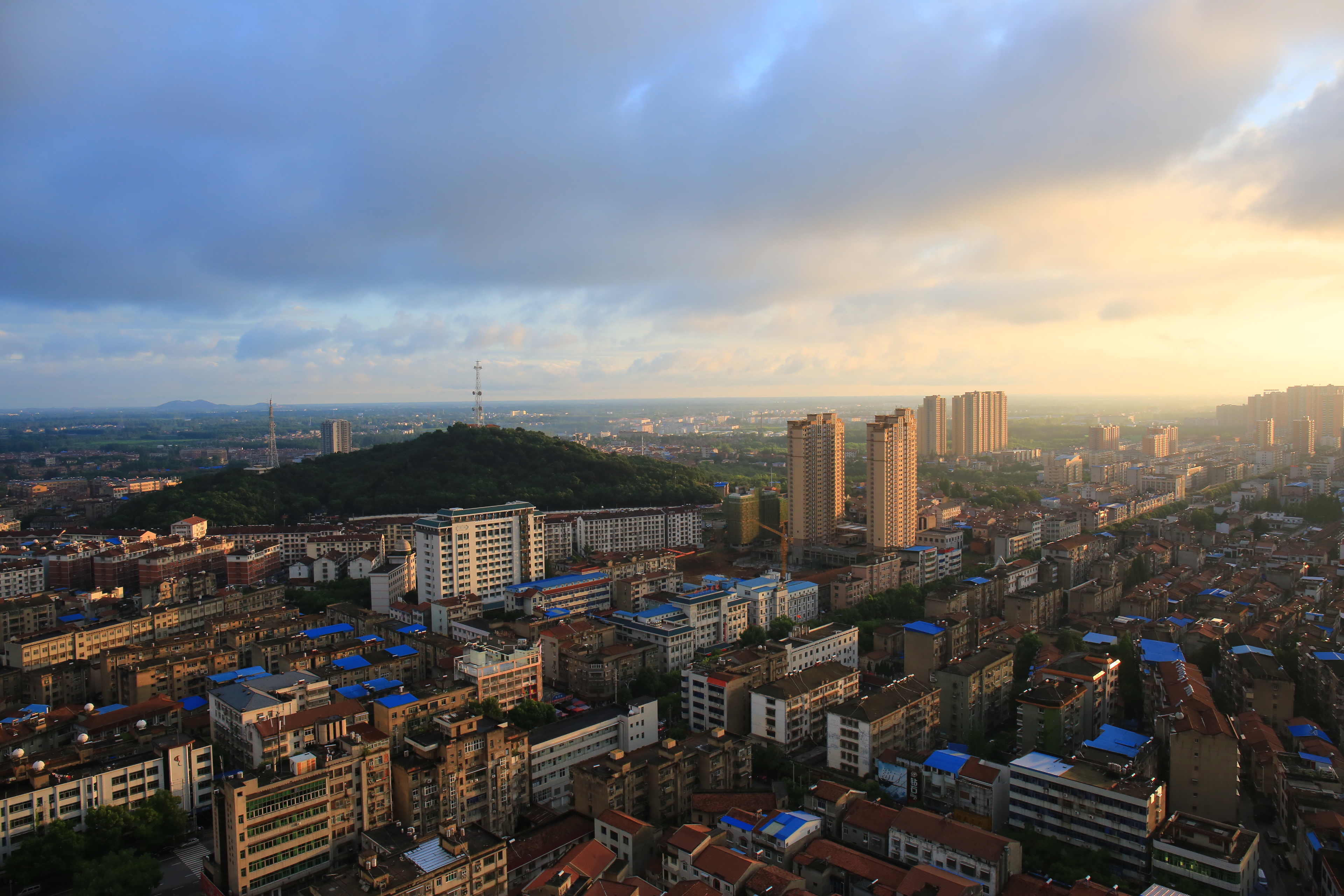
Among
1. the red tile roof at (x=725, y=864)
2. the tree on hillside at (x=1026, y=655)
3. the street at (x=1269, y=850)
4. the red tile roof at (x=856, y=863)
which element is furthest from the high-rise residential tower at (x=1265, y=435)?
the red tile roof at (x=725, y=864)

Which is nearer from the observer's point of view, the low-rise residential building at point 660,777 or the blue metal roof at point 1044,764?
the blue metal roof at point 1044,764

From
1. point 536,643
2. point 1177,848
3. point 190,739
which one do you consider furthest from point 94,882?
point 1177,848

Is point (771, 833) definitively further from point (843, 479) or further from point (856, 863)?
point (843, 479)

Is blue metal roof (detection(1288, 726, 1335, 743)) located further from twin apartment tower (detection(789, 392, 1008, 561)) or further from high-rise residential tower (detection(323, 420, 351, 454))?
high-rise residential tower (detection(323, 420, 351, 454))

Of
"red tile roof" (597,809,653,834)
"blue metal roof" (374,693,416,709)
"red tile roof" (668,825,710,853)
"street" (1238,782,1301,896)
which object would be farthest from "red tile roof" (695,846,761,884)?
"street" (1238,782,1301,896)

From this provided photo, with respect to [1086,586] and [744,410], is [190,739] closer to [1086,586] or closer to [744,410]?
[1086,586]

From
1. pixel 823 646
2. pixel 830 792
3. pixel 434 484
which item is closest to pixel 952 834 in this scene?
pixel 830 792

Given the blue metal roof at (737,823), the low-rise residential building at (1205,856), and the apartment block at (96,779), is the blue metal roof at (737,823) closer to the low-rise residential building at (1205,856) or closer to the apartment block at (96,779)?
the low-rise residential building at (1205,856)
